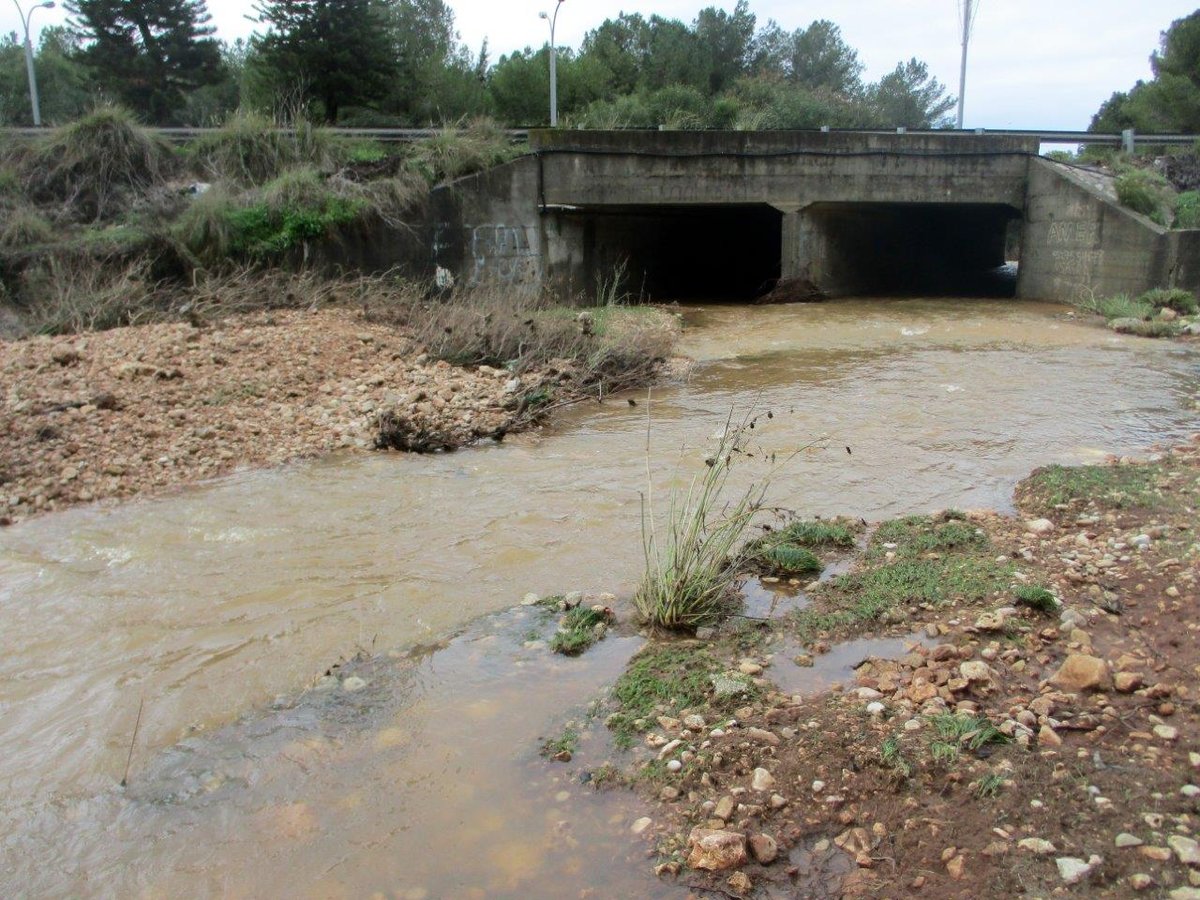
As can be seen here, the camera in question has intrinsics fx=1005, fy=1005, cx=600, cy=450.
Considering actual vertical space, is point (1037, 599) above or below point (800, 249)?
below

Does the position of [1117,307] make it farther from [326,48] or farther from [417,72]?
[417,72]

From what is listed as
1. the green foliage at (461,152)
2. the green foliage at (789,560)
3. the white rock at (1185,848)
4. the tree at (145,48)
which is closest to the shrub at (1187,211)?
the green foliage at (461,152)

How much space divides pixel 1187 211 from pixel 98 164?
763 inches

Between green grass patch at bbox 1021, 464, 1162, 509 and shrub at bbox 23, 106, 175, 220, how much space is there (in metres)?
15.0

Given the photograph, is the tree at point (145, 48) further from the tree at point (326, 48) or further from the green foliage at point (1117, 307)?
the green foliage at point (1117, 307)

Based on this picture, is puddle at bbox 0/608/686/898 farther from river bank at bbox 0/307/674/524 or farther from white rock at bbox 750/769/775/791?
river bank at bbox 0/307/674/524

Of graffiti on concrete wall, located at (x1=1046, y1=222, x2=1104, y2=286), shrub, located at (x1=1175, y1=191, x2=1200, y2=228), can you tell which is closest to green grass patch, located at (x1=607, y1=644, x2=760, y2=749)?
graffiti on concrete wall, located at (x1=1046, y1=222, x2=1104, y2=286)

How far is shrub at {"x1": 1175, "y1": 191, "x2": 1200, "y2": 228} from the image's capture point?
60.2 feet

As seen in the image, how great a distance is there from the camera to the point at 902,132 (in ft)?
64.5

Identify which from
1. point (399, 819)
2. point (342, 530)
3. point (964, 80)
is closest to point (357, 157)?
point (342, 530)

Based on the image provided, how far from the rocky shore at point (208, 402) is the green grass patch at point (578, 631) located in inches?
173

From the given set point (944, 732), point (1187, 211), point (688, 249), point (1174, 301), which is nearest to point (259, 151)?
point (688, 249)

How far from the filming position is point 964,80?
3031 cm

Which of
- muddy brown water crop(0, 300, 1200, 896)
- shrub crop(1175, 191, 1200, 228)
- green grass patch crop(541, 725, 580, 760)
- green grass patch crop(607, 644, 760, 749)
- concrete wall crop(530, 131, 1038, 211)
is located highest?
concrete wall crop(530, 131, 1038, 211)
